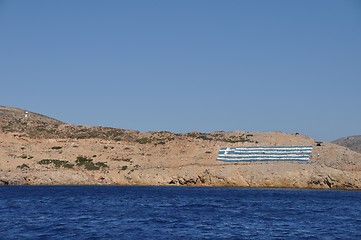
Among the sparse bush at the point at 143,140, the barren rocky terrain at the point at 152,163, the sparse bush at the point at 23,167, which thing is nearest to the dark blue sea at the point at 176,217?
the barren rocky terrain at the point at 152,163

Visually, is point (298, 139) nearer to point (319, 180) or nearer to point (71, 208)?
point (319, 180)

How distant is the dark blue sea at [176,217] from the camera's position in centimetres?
4325

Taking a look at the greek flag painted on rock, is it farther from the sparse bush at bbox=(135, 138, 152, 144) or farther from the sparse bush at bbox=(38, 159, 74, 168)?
the sparse bush at bbox=(38, 159, 74, 168)

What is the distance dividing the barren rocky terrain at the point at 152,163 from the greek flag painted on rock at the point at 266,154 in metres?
2.22

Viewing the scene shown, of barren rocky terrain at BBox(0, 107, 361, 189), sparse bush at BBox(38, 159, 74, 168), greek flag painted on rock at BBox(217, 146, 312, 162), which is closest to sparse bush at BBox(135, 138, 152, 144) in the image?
barren rocky terrain at BBox(0, 107, 361, 189)

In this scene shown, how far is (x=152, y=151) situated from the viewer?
128m

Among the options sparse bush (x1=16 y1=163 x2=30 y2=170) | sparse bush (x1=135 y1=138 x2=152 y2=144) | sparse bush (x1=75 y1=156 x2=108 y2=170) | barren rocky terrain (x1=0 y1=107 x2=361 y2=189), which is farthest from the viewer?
sparse bush (x1=135 y1=138 x2=152 y2=144)

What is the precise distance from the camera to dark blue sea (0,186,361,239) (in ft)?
142

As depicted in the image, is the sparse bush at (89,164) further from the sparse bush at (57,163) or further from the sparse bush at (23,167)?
the sparse bush at (23,167)

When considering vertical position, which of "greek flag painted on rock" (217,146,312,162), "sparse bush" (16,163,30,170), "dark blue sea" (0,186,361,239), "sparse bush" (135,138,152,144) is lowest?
"dark blue sea" (0,186,361,239)

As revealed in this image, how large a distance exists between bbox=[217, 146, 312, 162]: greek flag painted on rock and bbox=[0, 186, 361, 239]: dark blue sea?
3599cm

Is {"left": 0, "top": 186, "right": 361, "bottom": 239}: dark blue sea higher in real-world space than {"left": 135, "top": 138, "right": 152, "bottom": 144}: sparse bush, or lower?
lower

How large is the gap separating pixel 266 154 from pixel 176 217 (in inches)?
2670

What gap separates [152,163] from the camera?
11769 cm
